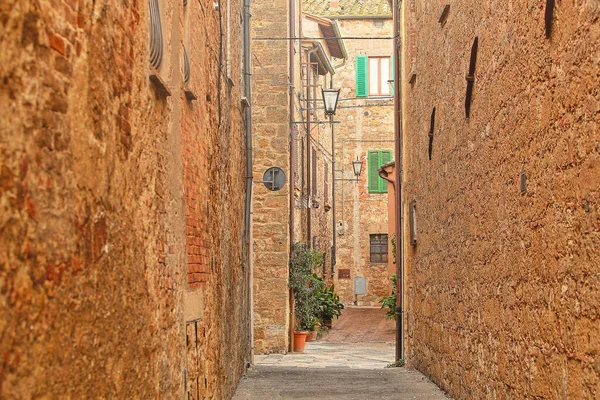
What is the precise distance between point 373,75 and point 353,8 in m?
2.39

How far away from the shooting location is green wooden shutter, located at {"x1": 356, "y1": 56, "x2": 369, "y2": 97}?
32250 millimetres

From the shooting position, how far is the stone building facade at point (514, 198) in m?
4.21

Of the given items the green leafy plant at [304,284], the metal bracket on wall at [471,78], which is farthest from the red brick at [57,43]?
the green leafy plant at [304,284]

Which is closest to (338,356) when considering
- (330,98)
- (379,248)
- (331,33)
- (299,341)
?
(299,341)

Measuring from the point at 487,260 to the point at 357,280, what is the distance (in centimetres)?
2579

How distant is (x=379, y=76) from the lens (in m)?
32.3

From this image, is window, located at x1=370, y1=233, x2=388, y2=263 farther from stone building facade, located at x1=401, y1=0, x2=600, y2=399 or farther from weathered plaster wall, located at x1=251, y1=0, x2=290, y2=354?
stone building facade, located at x1=401, y1=0, x2=600, y2=399

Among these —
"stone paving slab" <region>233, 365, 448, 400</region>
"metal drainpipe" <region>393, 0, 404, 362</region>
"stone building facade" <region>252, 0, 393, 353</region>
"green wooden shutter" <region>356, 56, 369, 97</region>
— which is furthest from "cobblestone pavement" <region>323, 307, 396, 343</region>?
"stone paving slab" <region>233, 365, 448, 400</region>

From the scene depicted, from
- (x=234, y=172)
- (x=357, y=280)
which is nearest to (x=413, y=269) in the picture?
(x=234, y=172)

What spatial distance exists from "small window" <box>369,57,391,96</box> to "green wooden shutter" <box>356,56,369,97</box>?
187 millimetres

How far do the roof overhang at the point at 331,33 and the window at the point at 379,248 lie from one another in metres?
7.52

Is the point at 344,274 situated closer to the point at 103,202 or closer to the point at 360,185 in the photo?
the point at 360,185

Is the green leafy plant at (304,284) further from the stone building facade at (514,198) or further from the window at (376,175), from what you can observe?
the window at (376,175)

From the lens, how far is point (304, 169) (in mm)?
21453
